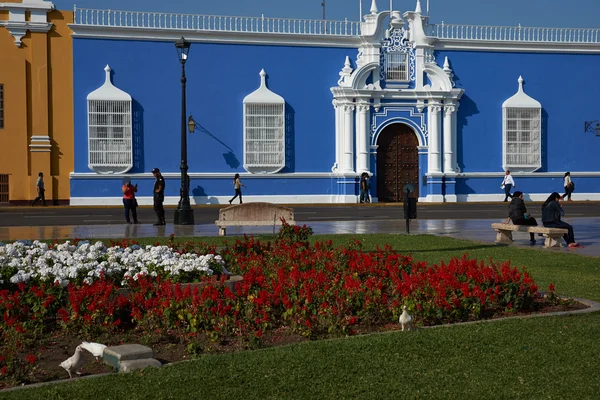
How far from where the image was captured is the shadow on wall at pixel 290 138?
3362 centimetres

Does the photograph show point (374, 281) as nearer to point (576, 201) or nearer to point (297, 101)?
point (297, 101)

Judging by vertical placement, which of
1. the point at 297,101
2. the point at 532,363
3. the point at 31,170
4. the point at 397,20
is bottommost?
the point at 532,363

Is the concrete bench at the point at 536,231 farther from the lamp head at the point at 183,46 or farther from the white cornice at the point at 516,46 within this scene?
the white cornice at the point at 516,46

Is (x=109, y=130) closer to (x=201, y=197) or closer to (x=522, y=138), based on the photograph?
(x=201, y=197)

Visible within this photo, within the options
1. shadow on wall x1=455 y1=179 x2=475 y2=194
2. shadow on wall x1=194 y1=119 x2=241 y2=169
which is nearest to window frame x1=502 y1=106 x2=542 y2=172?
shadow on wall x1=455 y1=179 x2=475 y2=194

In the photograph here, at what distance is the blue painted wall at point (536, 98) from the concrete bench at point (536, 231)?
748 inches

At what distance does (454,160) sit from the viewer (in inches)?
1382

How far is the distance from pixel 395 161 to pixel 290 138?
460cm

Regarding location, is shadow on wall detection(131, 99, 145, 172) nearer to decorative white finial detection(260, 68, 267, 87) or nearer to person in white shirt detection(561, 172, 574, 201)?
decorative white finial detection(260, 68, 267, 87)

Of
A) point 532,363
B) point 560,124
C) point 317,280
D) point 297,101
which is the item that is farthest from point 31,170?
point 532,363

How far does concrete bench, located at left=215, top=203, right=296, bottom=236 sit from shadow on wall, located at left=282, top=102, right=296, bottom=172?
50.2 feet

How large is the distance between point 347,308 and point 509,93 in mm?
29392

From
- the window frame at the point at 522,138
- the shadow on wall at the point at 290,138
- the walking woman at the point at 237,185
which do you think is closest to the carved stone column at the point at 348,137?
the shadow on wall at the point at 290,138

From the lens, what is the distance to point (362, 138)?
33969 millimetres
